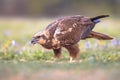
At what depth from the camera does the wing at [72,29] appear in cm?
1284

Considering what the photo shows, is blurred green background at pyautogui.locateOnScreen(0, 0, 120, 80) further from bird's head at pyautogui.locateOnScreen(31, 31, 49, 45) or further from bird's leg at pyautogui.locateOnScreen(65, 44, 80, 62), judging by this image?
bird's head at pyautogui.locateOnScreen(31, 31, 49, 45)

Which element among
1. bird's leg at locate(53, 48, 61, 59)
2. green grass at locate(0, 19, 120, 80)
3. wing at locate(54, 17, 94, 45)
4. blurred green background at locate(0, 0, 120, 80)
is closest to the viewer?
blurred green background at locate(0, 0, 120, 80)

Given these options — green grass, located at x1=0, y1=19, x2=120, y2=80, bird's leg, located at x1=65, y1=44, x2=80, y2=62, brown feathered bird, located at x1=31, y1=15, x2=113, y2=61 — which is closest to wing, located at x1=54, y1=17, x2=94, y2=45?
Result: brown feathered bird, located at x1=31, y1=15, x2=113, y2=61

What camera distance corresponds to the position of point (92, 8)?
83.2 feet

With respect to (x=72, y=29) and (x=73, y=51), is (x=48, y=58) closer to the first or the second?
(x=73, y=51)

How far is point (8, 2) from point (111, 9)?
12.5ft

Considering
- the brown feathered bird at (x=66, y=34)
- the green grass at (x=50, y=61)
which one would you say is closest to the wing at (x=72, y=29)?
the brown feathered bird at (x=66, y=34)

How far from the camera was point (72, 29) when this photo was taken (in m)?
12.9

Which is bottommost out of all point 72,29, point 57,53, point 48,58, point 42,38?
point 48,58

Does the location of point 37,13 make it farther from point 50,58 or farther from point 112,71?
point 112,71

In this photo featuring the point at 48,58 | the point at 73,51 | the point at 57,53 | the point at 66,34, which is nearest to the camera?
the point at 66,34

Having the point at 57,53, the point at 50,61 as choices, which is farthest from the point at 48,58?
the point at 57,53

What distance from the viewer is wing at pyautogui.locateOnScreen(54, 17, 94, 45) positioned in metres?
12.8

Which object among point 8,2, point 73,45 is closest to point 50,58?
point 73,45
